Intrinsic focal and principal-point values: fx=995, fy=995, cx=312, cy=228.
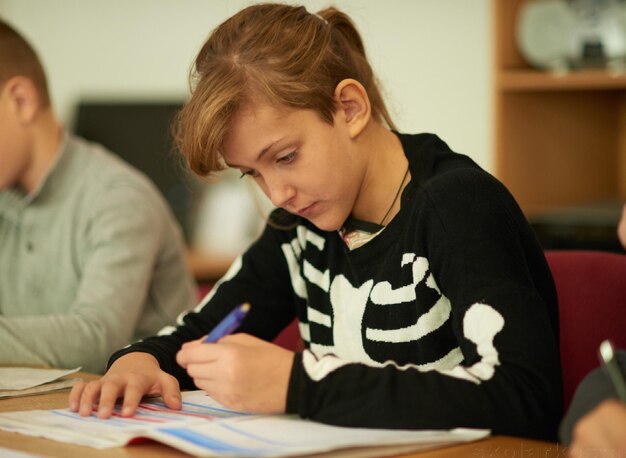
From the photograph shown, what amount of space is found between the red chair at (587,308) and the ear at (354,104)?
0.34 metres

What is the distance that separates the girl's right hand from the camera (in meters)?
1.13

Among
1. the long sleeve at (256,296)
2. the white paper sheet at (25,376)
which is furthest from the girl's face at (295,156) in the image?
the white paper sheet at (25,376)

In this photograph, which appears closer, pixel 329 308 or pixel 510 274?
pixel 510 274

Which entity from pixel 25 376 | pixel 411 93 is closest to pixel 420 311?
pixel 25 376

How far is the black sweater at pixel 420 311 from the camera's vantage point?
1004 millimetres

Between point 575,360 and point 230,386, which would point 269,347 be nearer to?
point 230,386

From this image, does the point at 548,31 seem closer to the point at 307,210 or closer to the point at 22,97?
the point at 22,97

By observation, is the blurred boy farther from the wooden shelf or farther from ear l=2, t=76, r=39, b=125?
the wooden shelf

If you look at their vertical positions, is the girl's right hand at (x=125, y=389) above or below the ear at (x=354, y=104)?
below

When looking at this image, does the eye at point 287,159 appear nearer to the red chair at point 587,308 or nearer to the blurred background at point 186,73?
the red chair at point 587,308

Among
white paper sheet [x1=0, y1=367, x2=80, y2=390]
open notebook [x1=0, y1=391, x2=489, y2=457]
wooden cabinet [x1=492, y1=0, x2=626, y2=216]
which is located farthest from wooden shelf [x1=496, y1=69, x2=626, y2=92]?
open notebook [x1=0, y1=391, x2=489, y2=457]

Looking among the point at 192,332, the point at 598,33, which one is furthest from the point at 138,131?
the point at 192,332

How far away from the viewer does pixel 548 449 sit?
992mm

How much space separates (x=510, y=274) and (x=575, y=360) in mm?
316
